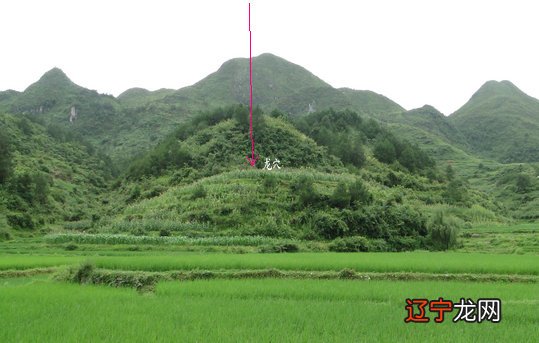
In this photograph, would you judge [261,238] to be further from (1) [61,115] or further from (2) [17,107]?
(2) [17,107]

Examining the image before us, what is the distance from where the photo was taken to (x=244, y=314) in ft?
32.6

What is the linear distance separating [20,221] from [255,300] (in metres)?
38.1

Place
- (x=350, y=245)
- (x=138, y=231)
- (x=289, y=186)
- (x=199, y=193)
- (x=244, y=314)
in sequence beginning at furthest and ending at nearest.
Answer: (x=289, y=186) → (x=199, y=193) → (x=138, y=231) → (x=350, y=245) → (x=244, y=314)

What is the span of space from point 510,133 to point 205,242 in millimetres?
166364

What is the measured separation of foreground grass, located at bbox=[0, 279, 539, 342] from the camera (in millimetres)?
8195

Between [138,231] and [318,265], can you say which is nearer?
[318,265]

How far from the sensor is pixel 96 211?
186 ft

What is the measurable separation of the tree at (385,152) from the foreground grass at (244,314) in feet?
196

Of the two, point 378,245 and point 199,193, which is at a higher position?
point 199,193

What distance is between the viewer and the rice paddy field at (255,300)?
834cm

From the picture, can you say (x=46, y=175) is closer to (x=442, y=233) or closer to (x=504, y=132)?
(x=442, y=233)

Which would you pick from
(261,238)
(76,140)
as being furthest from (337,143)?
(76,140)

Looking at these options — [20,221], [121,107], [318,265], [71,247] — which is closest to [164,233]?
[71,247]

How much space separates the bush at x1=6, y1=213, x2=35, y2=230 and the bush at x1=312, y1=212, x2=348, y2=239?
28430mm
